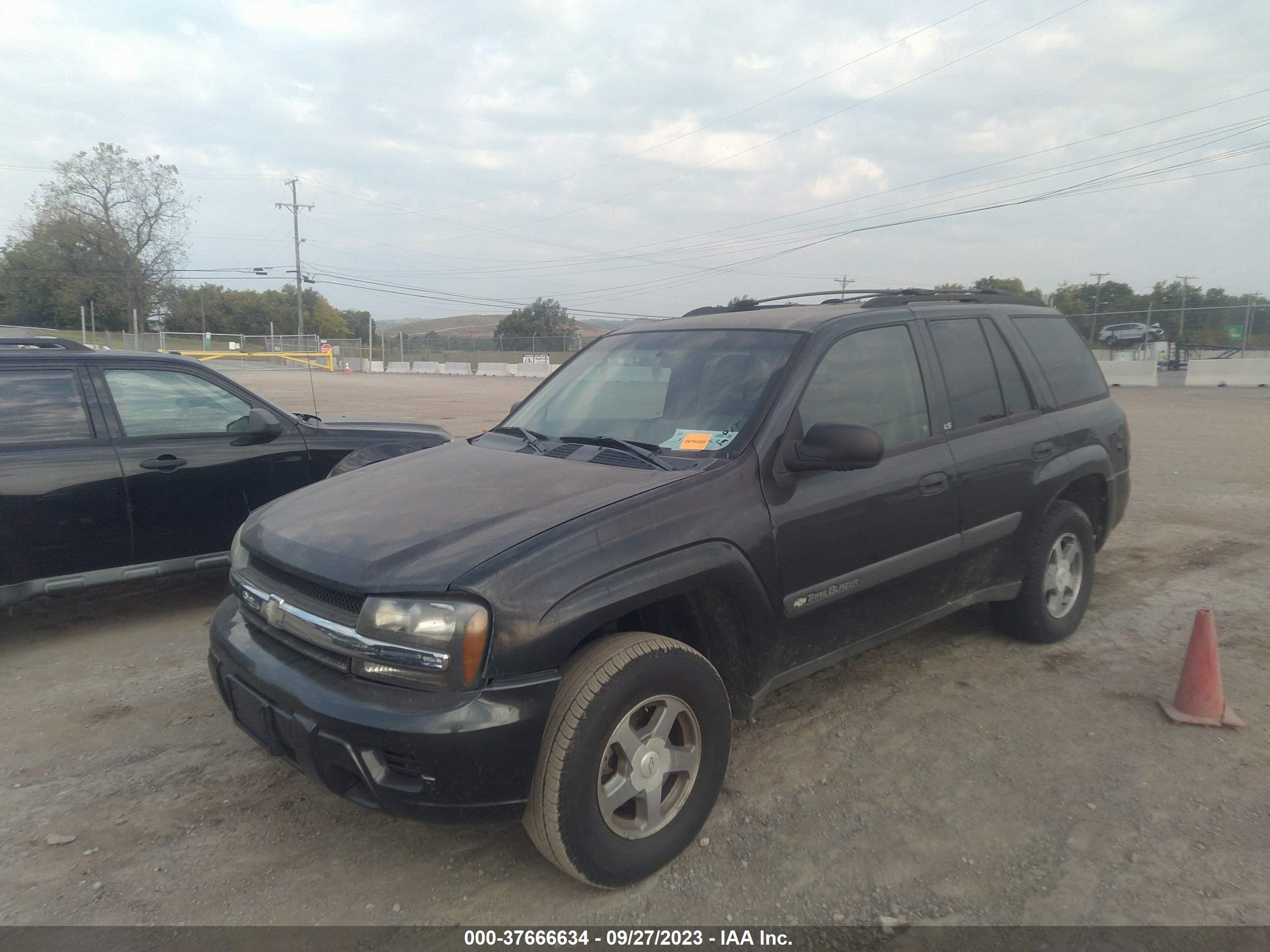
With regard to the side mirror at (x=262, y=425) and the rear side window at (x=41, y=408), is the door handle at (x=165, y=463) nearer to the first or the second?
the rear side window at (x=41, y=408)

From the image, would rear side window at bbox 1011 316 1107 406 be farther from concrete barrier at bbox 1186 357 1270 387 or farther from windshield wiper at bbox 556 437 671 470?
concrete barrier at bbox 1186 357 1270 387

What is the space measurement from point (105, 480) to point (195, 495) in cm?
49

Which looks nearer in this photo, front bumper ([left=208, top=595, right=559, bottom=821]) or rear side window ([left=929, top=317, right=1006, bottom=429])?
front bumper ([left=208, top=595, right=559, bottom=821])

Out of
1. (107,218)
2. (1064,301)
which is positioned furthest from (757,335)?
(107,218)

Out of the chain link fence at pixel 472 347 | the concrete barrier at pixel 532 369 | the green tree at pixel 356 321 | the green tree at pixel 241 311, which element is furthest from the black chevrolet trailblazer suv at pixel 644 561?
the green tree at pixel 356 321

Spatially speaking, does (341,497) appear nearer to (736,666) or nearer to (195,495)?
(736,666)

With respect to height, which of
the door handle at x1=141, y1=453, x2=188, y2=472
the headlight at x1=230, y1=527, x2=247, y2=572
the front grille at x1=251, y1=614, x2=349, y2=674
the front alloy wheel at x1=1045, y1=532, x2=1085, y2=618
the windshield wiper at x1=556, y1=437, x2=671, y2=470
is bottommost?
the front alloy wheel at x1=1045, y1=532, x2=1085, y2=618

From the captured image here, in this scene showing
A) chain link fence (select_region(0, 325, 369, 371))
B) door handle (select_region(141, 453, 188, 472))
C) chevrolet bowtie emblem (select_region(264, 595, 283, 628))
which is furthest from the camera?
chain link fence (select_region(0, 325, 369, 371))

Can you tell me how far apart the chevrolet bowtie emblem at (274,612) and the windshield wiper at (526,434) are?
3.98 feet

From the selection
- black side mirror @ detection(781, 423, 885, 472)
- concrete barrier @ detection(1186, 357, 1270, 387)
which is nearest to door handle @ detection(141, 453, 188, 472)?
black side mirror @ detection(781, 423, 885, 472)

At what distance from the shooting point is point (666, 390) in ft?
12.2

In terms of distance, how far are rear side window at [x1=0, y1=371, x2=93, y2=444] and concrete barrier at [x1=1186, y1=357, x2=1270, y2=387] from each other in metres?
30.2

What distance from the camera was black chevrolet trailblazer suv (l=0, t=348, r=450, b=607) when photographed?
4648mm

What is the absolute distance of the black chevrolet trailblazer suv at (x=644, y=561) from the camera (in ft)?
7.95
